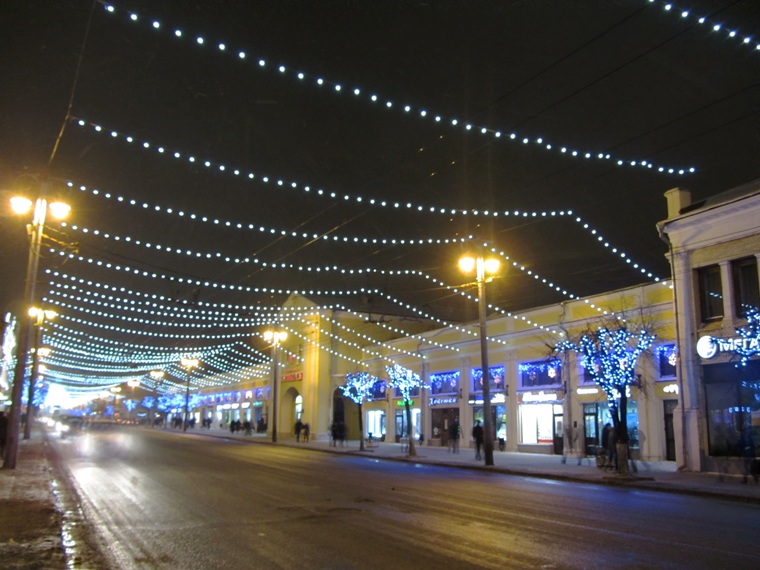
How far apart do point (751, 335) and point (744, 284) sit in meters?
3.89

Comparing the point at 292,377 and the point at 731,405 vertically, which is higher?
the point at 292,377

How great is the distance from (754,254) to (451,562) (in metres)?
17.7

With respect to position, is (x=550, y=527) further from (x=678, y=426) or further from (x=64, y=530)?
(x=678, y=426)

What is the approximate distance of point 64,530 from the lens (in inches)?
393

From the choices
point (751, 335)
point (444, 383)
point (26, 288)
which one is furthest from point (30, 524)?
point (444, 383)

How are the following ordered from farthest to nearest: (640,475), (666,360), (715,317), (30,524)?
1. (666,360)
2. (715,317)
3. (640,475)
4. (30,524)

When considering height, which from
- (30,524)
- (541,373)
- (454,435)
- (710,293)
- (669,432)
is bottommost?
(30,524)

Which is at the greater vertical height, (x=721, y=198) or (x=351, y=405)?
(x=721, y=198)

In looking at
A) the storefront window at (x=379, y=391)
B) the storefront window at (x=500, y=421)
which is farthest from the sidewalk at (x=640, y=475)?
the storefront window at (x=379, y=391)

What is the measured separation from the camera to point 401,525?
1022cm

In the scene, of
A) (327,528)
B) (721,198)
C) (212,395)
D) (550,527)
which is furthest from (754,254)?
(212,395)

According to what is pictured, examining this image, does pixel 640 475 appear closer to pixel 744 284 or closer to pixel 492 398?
pixel 744 284

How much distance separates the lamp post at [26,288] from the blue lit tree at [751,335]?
1972 centimetres

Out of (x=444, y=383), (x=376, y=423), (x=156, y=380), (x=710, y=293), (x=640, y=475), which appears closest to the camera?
(x=640, y=475)
